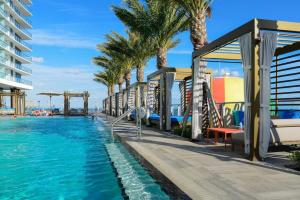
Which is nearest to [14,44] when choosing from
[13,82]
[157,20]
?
[13,82]

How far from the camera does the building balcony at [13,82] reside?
48.9m

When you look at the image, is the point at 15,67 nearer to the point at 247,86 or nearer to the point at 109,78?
the point at 109,78

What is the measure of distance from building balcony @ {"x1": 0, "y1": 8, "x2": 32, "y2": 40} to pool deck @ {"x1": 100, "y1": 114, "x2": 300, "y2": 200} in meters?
50.8

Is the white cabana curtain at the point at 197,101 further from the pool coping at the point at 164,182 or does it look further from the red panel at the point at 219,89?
the red panel at the point at 219,89

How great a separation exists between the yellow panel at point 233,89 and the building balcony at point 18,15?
1642 inches

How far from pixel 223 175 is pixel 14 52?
57443 mm

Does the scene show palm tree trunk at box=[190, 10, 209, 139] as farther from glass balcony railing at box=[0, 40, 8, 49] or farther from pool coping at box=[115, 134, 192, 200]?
glass balcony railing at box=[0, 40, 8, 49]

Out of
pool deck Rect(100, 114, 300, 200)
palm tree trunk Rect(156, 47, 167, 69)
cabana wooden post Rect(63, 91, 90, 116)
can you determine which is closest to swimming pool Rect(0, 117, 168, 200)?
pool deck Rect(100, 114, 300, 200)

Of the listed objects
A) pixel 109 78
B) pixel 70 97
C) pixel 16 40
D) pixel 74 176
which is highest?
pixel 16 40

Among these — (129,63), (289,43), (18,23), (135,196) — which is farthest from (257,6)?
(18,23)

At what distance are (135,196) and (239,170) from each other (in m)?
2.03

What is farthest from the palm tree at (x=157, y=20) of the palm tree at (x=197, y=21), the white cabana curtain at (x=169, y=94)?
the palm tree at (x=197, y=21)

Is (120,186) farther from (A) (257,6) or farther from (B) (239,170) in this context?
(A) (257,6)

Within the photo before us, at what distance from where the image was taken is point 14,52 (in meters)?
56.5
